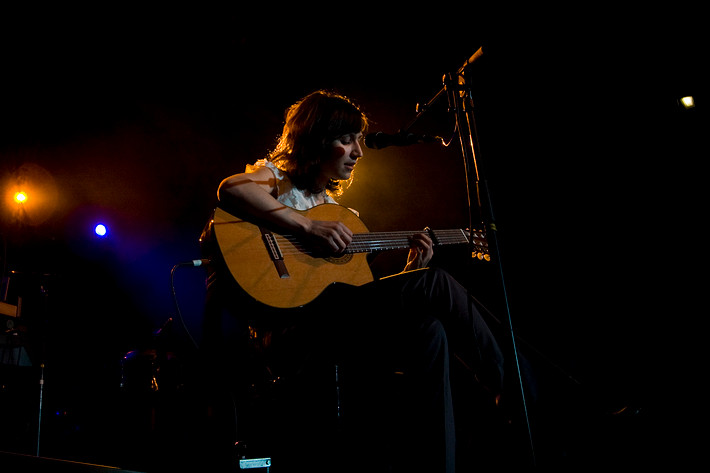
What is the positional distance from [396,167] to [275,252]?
229 cm

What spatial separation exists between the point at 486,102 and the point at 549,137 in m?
0.62

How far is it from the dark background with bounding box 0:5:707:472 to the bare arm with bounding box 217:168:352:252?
843 mm

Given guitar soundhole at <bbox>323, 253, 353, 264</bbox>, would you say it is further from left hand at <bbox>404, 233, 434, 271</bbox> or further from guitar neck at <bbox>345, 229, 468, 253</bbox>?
left hand at <bbox>404, 233, 434, 271</bbox>

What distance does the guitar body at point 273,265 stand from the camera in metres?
2.08

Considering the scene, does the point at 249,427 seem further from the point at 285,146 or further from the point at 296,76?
the point at 296,76

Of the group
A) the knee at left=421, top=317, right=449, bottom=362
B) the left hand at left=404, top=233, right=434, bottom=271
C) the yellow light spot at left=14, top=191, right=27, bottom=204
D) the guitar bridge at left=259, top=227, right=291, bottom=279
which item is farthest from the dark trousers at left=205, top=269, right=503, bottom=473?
the yellow light spot at left=14, top=191, right=27, bottom=204

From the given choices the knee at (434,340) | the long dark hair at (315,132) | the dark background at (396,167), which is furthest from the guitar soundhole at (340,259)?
the dark background at (396,167)

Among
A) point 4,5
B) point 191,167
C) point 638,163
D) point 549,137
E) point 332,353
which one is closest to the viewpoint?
point 332,353

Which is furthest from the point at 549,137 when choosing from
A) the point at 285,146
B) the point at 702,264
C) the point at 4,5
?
the point at 4,5

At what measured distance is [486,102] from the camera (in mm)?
3730

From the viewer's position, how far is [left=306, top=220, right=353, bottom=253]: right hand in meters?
2.33

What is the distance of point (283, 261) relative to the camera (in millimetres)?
2211

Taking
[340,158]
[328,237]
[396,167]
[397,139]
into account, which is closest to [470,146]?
[397,139]

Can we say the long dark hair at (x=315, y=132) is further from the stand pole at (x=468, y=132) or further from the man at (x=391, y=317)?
the stand pole at (x=468, y=132)
